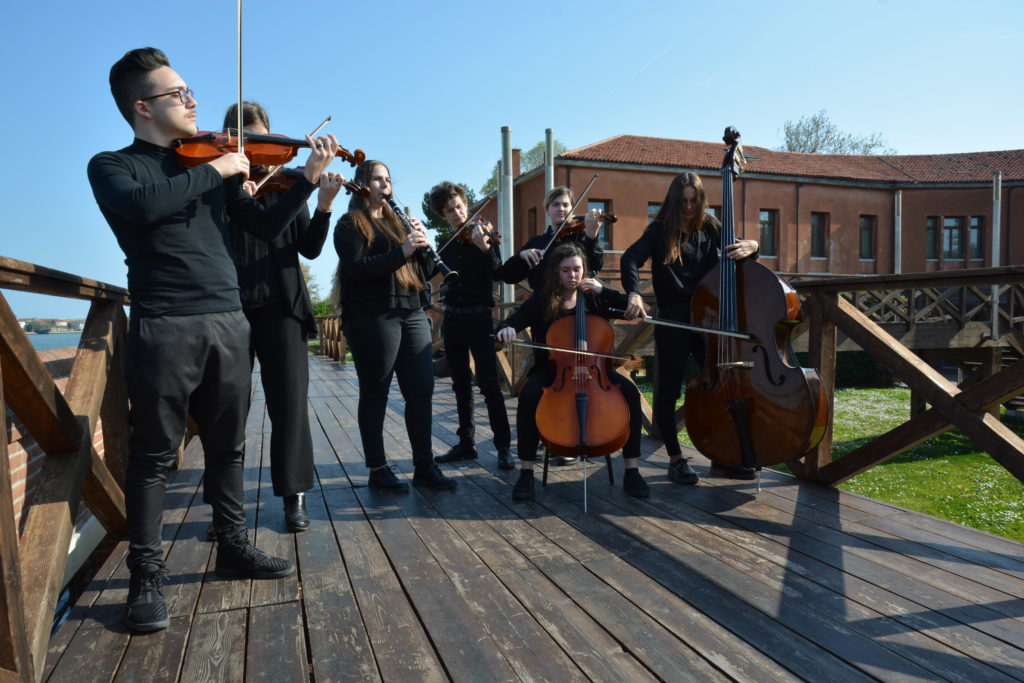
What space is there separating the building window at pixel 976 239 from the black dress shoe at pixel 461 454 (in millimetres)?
22143

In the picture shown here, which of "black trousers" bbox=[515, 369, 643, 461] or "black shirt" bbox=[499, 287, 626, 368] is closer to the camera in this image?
"black trousers" bbox=[515, 369, 643, 461]

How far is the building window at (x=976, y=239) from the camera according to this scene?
66.7 feet

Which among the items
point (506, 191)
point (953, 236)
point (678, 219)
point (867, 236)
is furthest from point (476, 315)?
point (953, 236)

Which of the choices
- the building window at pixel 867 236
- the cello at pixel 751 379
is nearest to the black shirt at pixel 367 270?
the cello at pixel 751 379

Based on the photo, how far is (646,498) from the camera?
8.91 ft

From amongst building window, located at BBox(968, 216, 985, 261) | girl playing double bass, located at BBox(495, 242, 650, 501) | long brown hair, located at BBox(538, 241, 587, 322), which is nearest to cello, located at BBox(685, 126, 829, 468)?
girl playing double bass, located at BBox(495, 242, 650, 501)

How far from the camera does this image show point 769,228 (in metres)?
19.0

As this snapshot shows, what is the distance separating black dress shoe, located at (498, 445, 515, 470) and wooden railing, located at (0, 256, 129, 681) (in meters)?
1.65

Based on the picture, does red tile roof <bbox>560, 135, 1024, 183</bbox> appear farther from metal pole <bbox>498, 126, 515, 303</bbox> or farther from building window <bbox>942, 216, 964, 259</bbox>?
metal pole <bbox>498, 126, 515, 303</bbox>

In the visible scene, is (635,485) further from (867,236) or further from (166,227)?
(867,236)

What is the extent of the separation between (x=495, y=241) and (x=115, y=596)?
2.10 m

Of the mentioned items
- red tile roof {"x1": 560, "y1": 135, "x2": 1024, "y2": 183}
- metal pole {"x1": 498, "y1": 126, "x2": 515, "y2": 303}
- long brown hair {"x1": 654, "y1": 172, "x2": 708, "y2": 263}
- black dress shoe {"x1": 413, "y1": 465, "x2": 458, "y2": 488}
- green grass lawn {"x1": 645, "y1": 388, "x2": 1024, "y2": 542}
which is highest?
red tile roof {"x1": 560, "y1": 135, "x2": 1024, "y2": 183}

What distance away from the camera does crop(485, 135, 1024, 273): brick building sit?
17297 mm

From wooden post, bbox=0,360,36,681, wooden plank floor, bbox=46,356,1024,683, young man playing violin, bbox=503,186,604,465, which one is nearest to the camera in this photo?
wooden post, bbox=0,360,36,681
